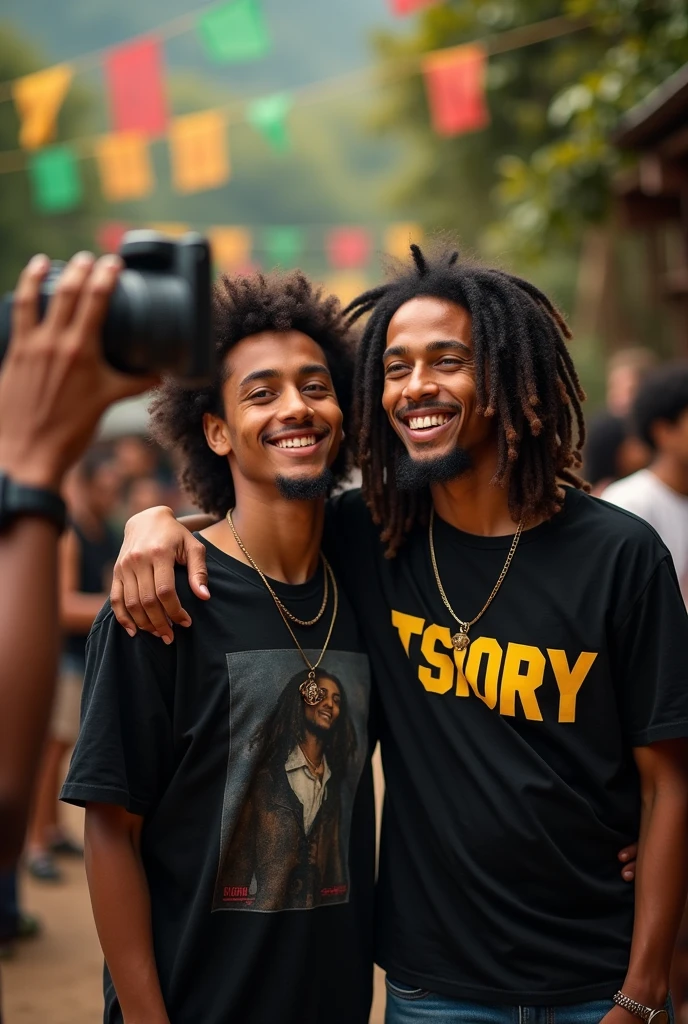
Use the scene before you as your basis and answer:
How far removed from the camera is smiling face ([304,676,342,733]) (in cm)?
260

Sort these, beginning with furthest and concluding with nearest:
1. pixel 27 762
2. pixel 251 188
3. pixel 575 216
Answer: pixel 251 188
pixel 575 216
pixel 27 762

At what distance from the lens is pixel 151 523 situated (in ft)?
8.79

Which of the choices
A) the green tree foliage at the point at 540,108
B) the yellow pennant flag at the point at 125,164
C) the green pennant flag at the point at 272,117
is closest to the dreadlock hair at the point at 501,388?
the green tree foliage at the point at 540,108

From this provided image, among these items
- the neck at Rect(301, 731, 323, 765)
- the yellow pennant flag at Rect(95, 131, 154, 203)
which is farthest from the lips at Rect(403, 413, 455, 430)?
the yellow pennant flag at Rect(95, 131, 154, 203)

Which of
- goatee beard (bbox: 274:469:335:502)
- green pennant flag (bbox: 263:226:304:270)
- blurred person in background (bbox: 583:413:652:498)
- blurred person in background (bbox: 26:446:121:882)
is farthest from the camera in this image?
green pennant flag (bbox: 263:226:304:270)

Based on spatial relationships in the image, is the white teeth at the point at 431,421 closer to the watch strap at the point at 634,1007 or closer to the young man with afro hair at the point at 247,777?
the young man with afro hair at the point at 247,777

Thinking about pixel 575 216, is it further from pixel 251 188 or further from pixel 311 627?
pixel 251 188

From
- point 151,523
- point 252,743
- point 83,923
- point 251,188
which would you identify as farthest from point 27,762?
point 251,188

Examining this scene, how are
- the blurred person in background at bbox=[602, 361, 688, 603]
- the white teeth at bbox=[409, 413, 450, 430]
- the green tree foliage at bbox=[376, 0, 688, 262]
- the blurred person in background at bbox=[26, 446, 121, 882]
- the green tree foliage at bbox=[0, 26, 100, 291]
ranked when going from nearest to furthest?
the white teeth at bbox=[409, 413, 450, 430] → the blurred person in background at bbox=[602, 361, 688, 603] → the blurred person in background at bbox=[26, 446, 121, 882] → the green tree foliage at bbox=[376, 0, 688, 262] → the green tree foliage at bbox=[0, 26, 100, 291]

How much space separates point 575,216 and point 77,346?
7418 millimetres

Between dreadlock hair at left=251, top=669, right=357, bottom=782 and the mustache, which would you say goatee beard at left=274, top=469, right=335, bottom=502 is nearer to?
the mustache

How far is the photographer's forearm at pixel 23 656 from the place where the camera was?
1.36m

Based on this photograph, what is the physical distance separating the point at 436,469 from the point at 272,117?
9.70 m

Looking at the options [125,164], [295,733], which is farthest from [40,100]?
[295,733]
